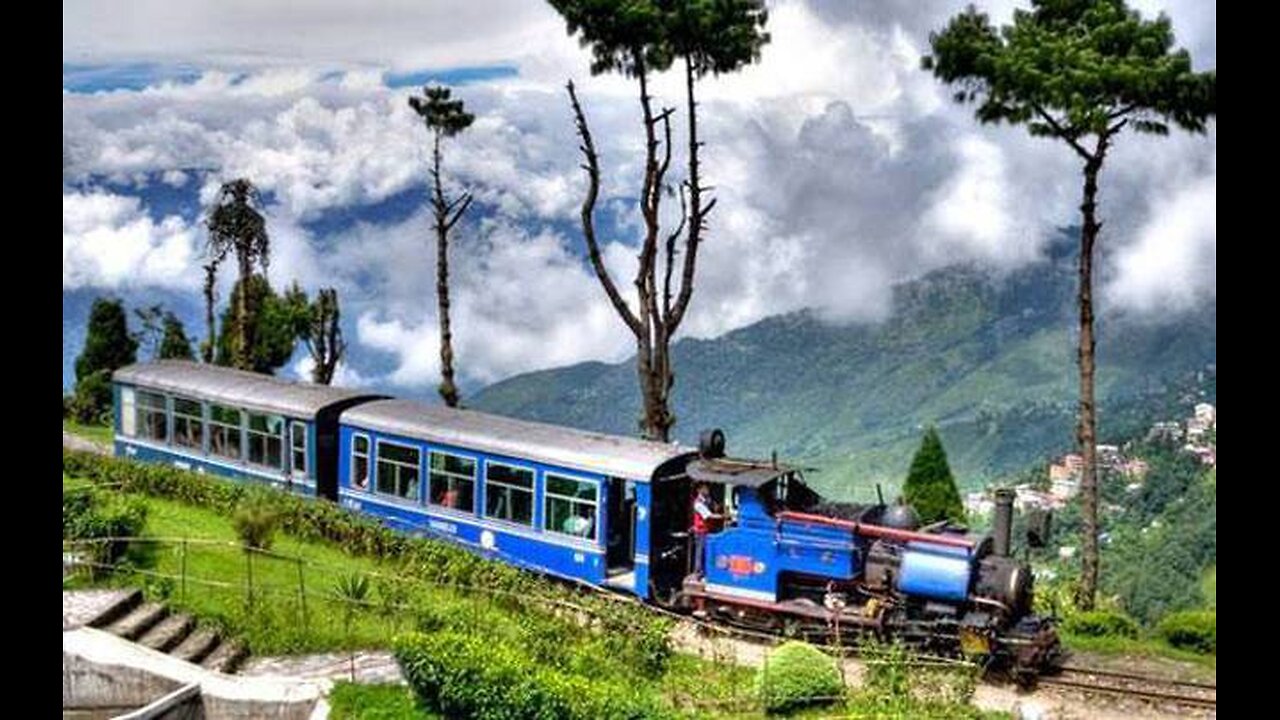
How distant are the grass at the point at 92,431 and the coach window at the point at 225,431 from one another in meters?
6.22

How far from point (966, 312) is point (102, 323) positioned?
67.1 metres

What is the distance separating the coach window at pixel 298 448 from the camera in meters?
20.9

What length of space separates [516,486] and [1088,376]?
26.4 feet

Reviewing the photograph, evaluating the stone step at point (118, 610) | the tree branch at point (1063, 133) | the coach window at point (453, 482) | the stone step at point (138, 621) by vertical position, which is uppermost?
the tree branch at point (1063, 133)

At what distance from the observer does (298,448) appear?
2100cm

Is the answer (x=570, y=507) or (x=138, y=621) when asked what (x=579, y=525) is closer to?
(x=570, y=507)

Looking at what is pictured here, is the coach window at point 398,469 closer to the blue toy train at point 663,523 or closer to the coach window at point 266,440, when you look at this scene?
the blue toy train at point 663,523

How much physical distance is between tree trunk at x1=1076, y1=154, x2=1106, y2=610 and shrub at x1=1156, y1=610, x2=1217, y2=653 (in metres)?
1.76

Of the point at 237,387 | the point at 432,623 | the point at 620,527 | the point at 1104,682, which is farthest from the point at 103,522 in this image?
the point at 1104,682

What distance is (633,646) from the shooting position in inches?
582

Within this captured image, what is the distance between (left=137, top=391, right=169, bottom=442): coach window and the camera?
23469 mm

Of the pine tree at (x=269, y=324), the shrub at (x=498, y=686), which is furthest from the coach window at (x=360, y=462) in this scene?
the pine tree at (x=269, y=324)

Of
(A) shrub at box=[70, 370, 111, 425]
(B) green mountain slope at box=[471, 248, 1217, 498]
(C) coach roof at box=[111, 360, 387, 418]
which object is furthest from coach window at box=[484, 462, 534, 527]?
(B) green mountain slope at box=[471, 248, 1217, 498]
